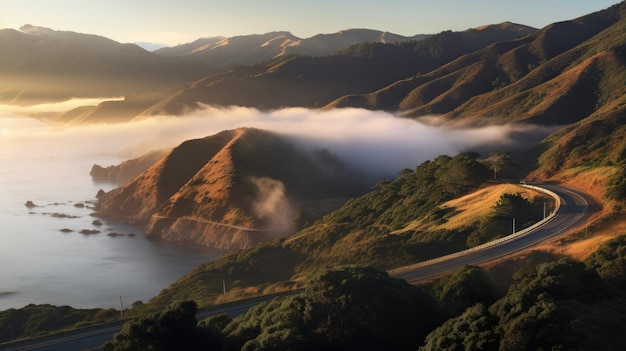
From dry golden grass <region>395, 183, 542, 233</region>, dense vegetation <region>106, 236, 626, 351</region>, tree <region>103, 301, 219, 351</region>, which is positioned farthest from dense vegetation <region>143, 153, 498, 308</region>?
tree <region>103, 301, 219, 351</region>

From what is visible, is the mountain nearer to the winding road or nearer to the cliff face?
the cliff face

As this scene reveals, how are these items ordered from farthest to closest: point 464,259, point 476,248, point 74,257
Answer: point 74,257, point 476,248, point 464,259

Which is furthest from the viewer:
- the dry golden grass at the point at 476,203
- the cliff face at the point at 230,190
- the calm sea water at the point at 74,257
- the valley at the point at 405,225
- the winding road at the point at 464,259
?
the cliff face at the point at 230,190

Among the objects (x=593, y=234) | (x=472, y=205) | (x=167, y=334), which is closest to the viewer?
(x=167, y=334)

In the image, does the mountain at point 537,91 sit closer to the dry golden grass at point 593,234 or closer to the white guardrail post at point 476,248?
the white guardrail post at point 476,248

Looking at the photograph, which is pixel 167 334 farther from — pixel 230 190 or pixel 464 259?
pixel 230 190

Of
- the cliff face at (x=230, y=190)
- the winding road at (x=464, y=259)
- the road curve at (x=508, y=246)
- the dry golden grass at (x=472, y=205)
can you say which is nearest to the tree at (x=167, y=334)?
the winding road at (x=464, y=259)

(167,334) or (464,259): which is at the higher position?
(464,259)

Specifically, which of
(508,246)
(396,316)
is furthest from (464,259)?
(396,316)
